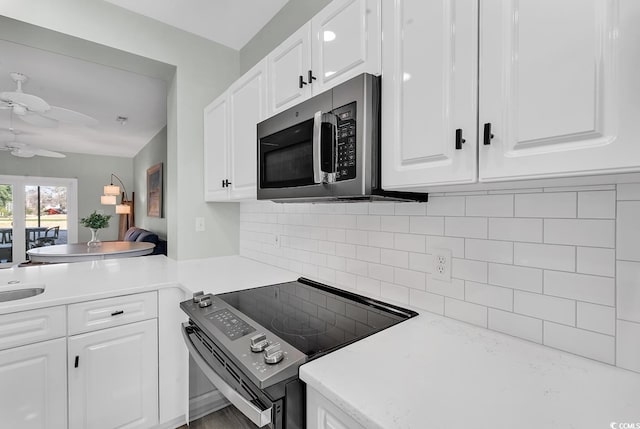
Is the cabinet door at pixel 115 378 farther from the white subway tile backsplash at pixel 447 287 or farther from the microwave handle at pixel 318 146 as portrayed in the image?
the white subway tile backsplash at pixel 447 287

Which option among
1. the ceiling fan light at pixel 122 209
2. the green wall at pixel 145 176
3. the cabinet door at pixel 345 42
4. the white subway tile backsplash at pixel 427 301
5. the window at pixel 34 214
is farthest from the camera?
the ceiling fan light at pixel 122 209

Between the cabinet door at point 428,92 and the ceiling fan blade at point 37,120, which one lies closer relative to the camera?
the cabinet door at point 428,92

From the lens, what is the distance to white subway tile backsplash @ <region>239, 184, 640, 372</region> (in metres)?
0.75

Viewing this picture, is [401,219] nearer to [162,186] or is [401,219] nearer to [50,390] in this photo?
[50,390]

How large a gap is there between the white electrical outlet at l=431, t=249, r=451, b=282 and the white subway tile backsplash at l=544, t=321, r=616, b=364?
0.31 m

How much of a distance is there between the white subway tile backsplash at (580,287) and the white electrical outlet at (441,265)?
0.95 feet

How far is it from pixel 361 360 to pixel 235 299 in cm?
74

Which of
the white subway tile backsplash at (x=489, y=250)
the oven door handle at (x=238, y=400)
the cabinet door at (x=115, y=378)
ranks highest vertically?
the white subway tile backsplash at (x=489, y=250)

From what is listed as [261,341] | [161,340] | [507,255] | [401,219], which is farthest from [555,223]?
[161,340]

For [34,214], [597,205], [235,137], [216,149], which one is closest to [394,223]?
[597,205]

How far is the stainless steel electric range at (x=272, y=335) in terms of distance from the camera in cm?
76

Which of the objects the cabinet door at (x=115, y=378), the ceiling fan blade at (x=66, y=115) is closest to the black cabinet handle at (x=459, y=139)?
the cabinet door at (x=115, y=378)

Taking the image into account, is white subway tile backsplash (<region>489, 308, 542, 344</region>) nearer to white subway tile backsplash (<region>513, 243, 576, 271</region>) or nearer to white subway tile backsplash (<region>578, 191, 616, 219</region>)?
white subway tile backsplash (<region>513, 243, 576, 271</region>)

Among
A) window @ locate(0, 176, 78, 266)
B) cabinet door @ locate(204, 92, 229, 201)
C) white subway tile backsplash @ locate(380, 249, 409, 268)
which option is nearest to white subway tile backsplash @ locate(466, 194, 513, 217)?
white subway tile backsplash @ locate(380, 249, 409, 268)
